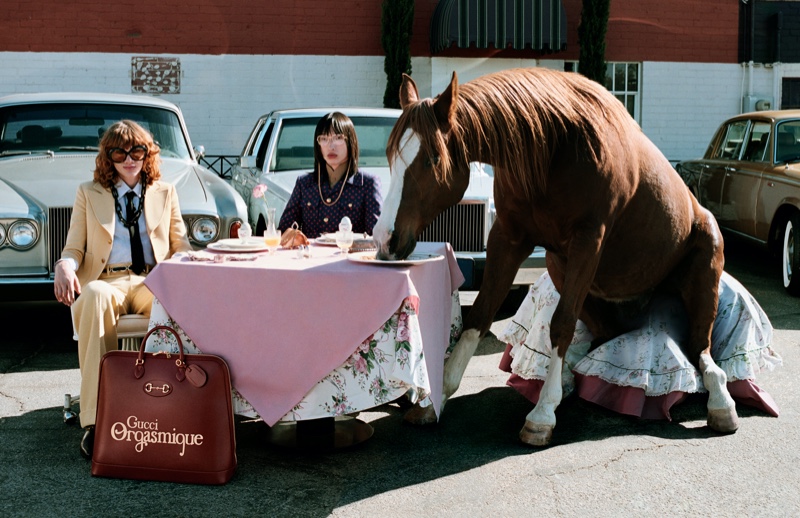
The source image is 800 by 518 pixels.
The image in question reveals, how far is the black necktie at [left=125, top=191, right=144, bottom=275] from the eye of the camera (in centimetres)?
463

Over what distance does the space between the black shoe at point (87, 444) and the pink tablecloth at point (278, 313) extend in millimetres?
747

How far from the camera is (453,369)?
456cm

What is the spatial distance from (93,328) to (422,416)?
5.56 feet

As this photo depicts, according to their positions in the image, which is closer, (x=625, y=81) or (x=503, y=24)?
(x=503, y=24)

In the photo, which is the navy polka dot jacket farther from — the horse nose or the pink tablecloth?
the horse nose

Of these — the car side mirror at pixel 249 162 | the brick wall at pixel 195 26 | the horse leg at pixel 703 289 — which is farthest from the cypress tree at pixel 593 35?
the horse leg at pixel 703 289

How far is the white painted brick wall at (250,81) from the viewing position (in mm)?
15883

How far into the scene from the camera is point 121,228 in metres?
4.63

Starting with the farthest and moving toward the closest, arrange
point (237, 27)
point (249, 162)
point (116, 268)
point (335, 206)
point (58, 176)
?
1. point (237, 27)
2. point (249, 162)
3. point (58, 176)
4. point (335, 206)
5. point (116, 268)

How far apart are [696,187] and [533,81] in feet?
25.4

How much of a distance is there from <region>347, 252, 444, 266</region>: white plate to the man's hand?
1.34 meters

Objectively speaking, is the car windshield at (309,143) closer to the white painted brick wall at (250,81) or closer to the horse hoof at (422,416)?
the horse hoof at (422,416)

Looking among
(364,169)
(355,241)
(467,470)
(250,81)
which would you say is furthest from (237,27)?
(467,470)

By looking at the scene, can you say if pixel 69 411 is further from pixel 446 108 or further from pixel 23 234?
pixel 446 108
